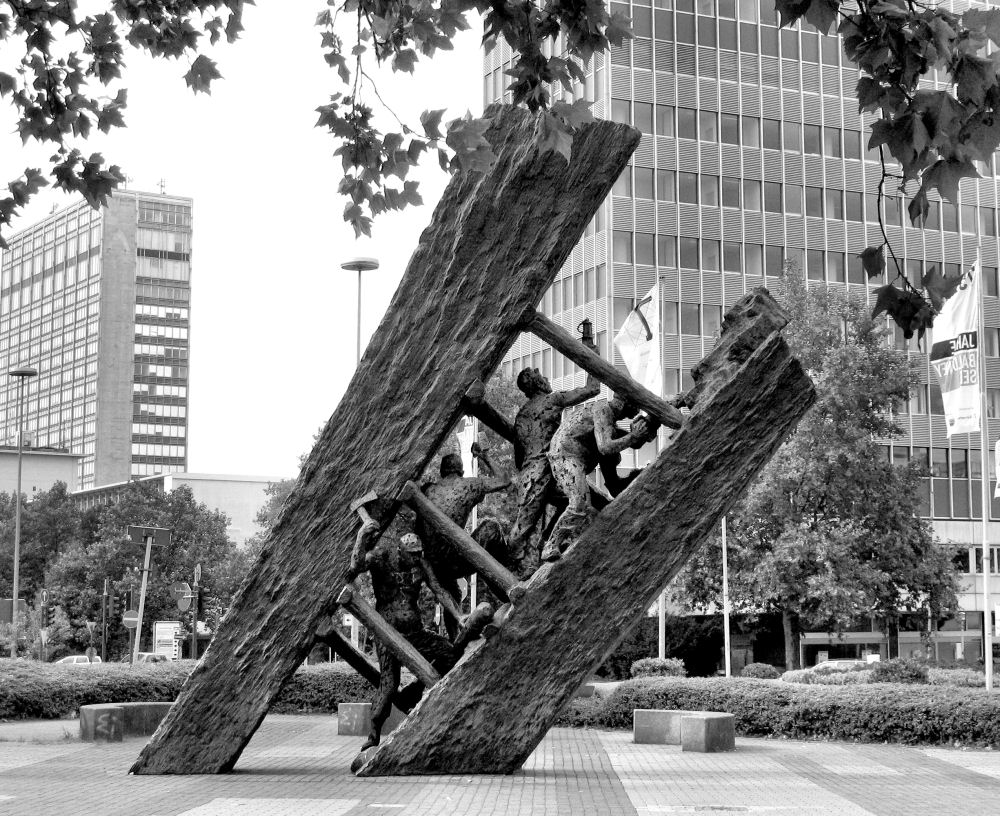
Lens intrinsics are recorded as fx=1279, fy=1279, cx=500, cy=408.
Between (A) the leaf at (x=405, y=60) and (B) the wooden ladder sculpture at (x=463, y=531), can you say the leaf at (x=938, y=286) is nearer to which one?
(A) the leaf at (x=405, y=60)

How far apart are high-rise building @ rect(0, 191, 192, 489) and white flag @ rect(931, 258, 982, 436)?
116750 mm

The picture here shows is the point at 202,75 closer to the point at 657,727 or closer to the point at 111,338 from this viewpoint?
the point at 657,727

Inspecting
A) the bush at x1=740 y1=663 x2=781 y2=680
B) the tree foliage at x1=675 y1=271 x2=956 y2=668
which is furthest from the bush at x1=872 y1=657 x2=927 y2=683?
the tree foliage at x1=675 y1=271 x2=956 y2=668

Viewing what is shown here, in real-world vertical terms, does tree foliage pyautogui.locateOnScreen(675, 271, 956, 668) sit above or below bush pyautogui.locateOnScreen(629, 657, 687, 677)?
above

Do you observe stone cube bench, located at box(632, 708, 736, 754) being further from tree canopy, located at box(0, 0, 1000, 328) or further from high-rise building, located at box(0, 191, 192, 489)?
high-rise building, located at box(0, 191, 192, 489)

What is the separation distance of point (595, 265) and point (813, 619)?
20.7 metres

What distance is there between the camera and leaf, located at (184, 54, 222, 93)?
7.54m

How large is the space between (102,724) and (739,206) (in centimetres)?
4205

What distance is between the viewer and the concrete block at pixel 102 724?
53.9 ft

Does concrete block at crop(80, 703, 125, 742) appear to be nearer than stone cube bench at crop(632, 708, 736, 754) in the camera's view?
No

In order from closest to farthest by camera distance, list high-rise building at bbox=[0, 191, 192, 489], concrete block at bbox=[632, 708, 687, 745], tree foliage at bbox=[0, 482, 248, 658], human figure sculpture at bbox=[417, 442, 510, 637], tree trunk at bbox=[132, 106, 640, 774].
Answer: tree trunk at bbox=[132, 106, 640, 774], human figure sculpture at bbox=[417, 442, 510, 637], concrete block at bbox=[632, 708, 687, 745], tree foliage at bbox=[0, 482, 248, 658], high-rise building at bbox=[0, 191, 192, 489]

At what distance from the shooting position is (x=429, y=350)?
11.7 metres

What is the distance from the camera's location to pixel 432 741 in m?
10.9

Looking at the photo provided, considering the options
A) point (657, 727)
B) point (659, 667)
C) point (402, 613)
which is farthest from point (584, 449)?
point (659, 667)
